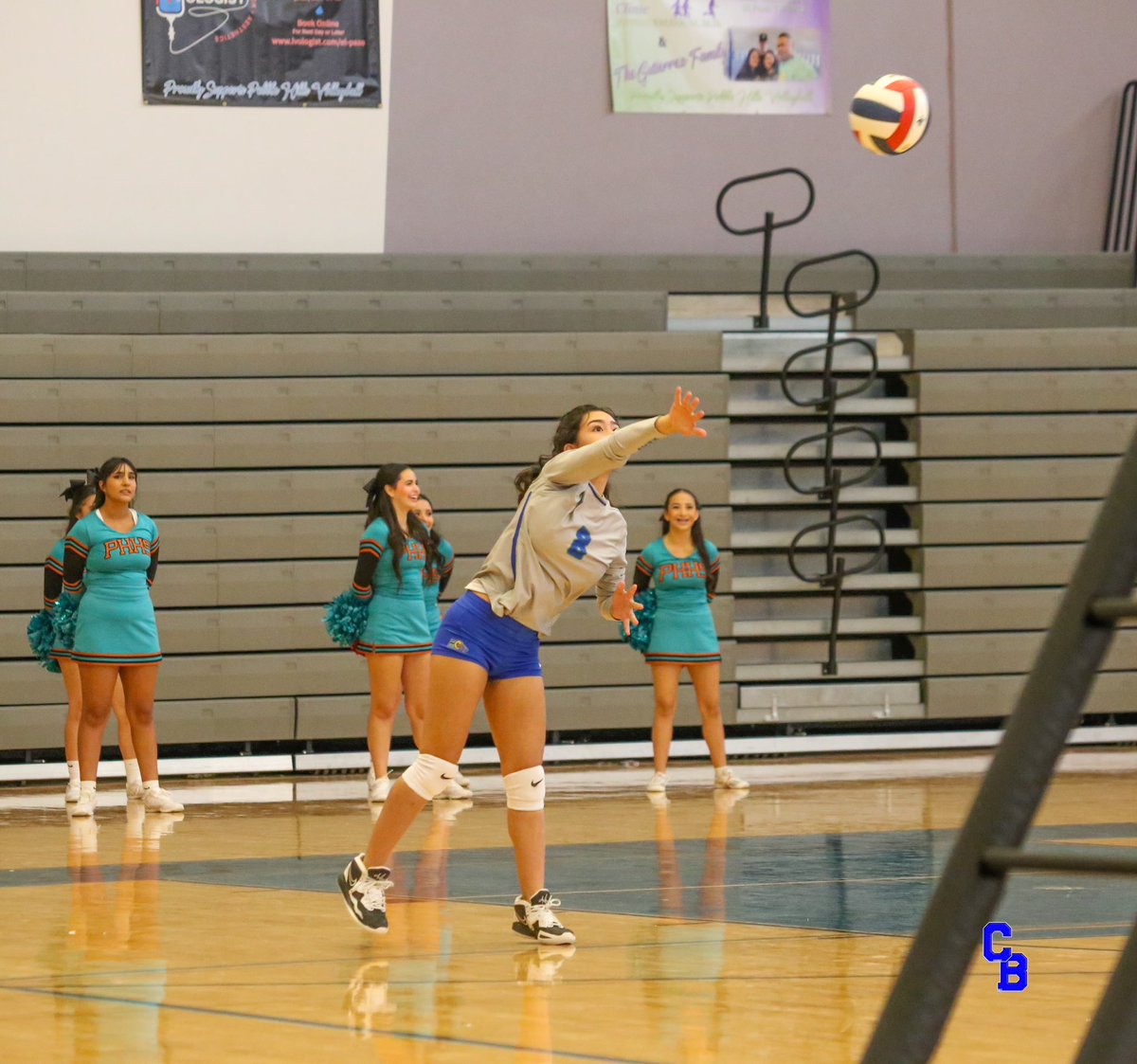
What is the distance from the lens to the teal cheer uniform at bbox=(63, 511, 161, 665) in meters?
8.12

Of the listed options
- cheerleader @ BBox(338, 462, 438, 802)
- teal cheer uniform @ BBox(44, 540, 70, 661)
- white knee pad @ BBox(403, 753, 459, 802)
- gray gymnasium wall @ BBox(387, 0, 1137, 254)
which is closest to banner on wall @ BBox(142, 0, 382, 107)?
gray gymnasium wall @ BBox(387, 0, 1137, 254)

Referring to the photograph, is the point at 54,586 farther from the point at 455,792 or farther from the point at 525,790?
the point at 525,790

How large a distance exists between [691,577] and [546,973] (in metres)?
5.12

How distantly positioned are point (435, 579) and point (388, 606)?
39 cm

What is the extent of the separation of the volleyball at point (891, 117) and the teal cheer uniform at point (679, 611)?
8.15 ft

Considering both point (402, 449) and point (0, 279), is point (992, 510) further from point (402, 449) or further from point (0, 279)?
point (0, 279)

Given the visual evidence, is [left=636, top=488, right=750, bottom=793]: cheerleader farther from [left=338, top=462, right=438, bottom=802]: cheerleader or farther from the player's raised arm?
the player's raised arm

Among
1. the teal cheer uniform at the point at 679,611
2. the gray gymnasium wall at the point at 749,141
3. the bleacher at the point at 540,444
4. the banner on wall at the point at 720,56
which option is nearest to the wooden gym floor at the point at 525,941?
the teal cheer uniform at the point at 679,611

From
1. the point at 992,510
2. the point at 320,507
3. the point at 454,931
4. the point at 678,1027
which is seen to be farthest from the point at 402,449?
the point at 678,1027

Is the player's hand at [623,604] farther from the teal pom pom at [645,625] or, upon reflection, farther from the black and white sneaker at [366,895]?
the teal pom pom at [645,625]

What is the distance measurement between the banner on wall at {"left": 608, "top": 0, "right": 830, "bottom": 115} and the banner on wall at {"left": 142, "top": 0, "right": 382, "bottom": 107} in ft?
6.37

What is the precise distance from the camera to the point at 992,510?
11.8 m

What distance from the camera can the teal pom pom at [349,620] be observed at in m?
8.72

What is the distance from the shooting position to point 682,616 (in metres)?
9.21
